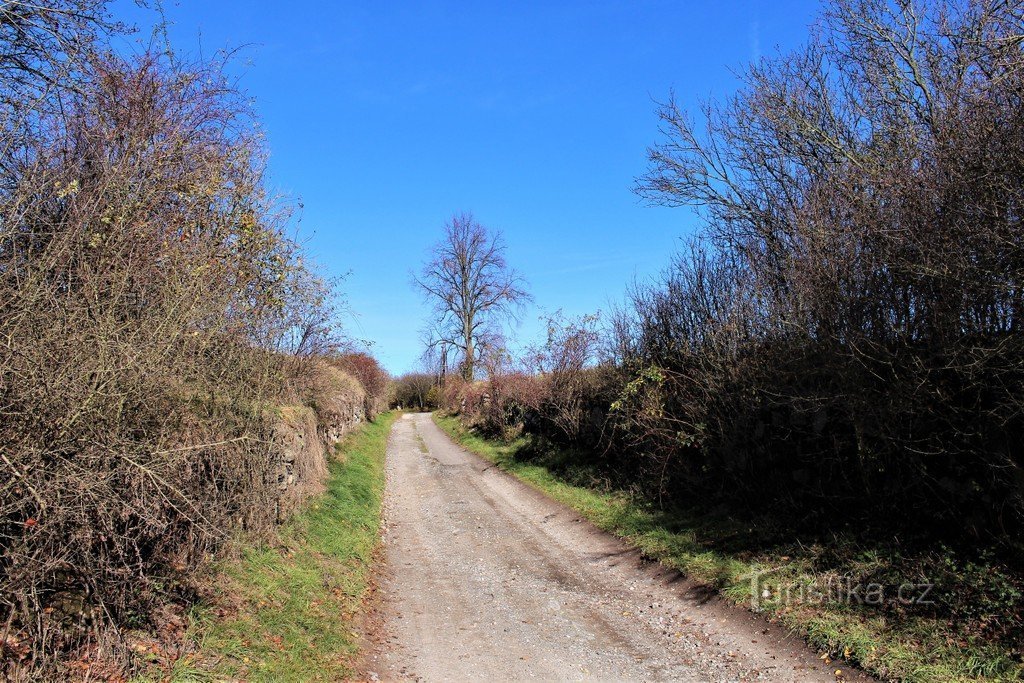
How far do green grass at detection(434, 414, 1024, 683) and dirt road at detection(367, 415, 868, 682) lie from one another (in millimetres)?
273

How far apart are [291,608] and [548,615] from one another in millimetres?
3004

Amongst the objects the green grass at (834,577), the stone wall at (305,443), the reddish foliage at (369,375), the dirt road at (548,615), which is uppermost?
the reddish foliage at (369,375)

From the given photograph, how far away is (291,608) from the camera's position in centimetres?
657

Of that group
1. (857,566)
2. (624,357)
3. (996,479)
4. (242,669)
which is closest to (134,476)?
(242,669)

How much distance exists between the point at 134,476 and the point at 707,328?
976 centimetres

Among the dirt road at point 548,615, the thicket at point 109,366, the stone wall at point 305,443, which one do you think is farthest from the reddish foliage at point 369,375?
the thicket at point 109,366

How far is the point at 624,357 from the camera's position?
15.1 m

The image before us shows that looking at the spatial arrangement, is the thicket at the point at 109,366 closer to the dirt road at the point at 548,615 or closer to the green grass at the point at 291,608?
the green grass at the point at 291,608

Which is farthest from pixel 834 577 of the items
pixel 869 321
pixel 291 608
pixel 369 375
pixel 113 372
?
pixel 369 375

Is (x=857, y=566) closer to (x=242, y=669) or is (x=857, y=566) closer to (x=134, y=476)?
(x=242, y=669)

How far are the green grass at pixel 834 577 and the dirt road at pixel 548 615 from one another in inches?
10.7

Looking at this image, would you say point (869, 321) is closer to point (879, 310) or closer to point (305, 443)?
point (879, 310)

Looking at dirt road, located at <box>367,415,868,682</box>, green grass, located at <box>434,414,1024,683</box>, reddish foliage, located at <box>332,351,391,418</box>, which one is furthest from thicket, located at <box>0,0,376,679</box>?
reddish foliage, located at <box>332,351,391,418</box>

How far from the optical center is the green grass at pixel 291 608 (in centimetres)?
515
